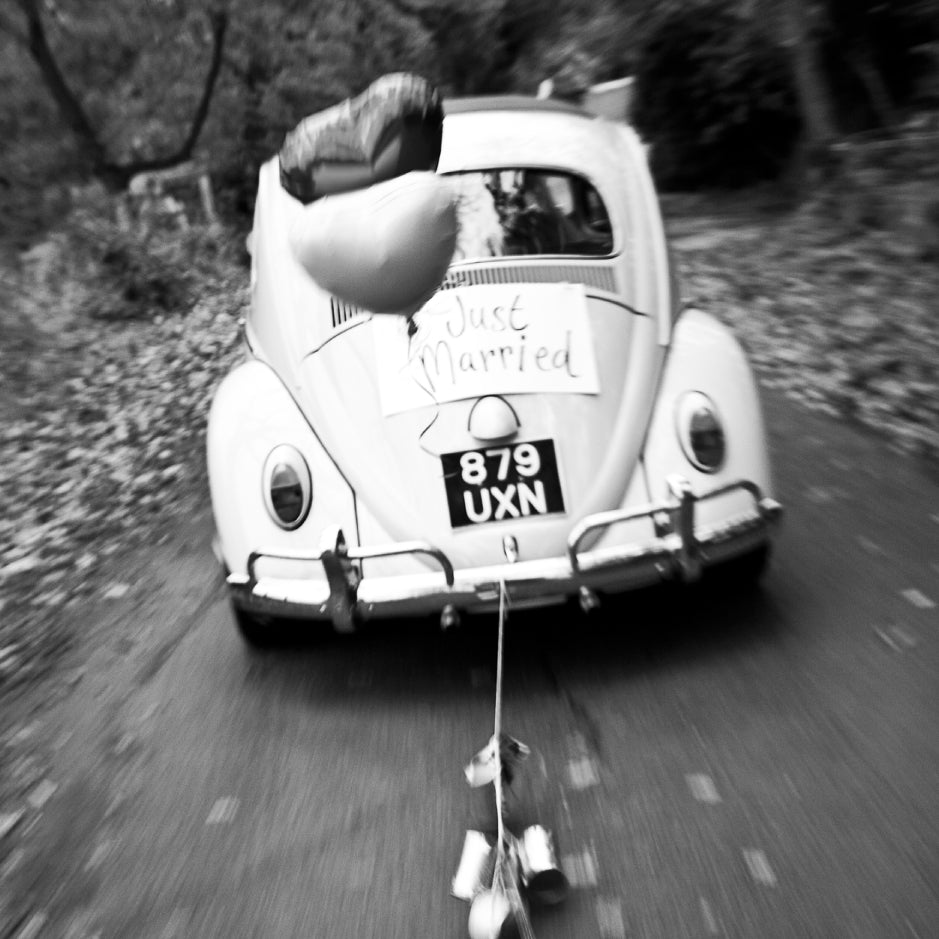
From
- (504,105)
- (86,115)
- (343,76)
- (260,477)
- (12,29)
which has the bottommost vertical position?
(343,76)

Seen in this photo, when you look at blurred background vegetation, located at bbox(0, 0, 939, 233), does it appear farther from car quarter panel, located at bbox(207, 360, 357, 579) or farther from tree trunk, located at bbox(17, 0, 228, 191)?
car quarter panel, located at bbox(207, 360, 357, 579)

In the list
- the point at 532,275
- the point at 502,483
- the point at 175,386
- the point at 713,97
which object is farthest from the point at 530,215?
the point at 713,97

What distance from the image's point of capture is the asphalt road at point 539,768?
2484 millimetres

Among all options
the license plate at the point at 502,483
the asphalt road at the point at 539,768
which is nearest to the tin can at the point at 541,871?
the asphalt road at the point at 539,768

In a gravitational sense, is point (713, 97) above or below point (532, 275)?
below

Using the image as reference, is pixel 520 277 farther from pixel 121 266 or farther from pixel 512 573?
pixel 121 266

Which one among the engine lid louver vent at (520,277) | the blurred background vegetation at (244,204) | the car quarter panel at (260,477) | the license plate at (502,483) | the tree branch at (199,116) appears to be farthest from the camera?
the tree branch at (199,116)

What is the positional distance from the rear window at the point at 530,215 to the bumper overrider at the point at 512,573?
1.23 m

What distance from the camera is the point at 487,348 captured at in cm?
374

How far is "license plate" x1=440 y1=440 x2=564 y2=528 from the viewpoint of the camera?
11.4ft

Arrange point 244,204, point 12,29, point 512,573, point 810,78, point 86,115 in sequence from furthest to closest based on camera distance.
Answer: point 244,204 < point 86,115 < point 12,29 < point 810,78 < point 512,573

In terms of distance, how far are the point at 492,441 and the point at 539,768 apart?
3.61 feet

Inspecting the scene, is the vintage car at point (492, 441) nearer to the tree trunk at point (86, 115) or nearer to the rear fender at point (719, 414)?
the rear fender at point (719, 414)

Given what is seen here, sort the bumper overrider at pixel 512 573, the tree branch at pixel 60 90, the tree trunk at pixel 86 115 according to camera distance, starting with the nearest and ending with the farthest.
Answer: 1. the bumper overrider at pixel 512 573
2. the tree branch at pixel 60 90
3. the tree trunk at pixel 86 115
